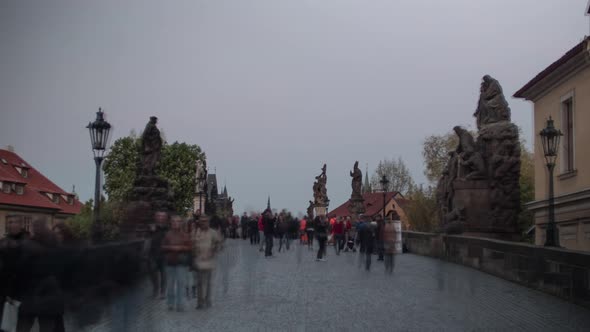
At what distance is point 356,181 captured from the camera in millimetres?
62469

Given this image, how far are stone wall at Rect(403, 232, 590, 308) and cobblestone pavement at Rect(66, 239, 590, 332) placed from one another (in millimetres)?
275

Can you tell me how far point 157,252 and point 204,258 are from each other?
1.21 metres

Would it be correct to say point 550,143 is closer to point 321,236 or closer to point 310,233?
point 321,236

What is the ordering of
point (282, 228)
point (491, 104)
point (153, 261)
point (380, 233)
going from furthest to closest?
point (282, 228)
point (491, 104)
point (380, 233)
point (153, 261)

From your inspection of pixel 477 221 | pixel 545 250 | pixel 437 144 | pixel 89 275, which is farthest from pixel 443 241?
pixel 437 144

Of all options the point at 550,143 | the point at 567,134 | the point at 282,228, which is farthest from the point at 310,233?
the point at 550,143

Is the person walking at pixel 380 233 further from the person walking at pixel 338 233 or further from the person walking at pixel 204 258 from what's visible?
the person walking at pixel 204 258

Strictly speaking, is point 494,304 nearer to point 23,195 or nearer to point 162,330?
point 162,330

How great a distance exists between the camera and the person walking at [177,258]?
42.5ft

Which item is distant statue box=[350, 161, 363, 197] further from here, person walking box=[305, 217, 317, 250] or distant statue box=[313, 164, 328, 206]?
person walking box=[305, 217, 317, 250]

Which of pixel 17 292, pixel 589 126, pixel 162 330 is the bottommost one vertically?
pixel 162 330

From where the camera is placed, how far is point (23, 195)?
216 feet

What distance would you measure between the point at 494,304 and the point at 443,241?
1227cm

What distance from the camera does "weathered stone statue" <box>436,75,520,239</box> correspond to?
24.7 meters
